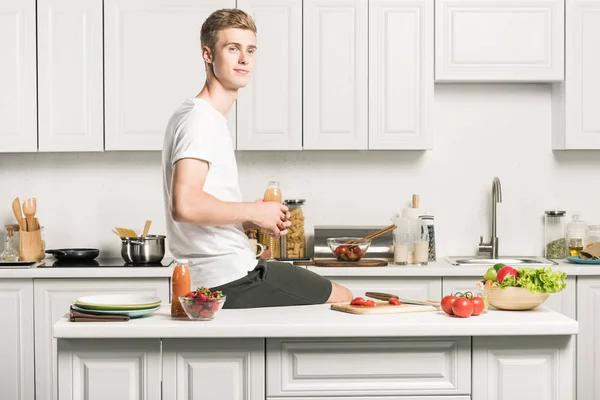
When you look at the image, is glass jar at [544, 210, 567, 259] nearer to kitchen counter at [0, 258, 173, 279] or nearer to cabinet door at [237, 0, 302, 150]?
cabinet door at [237, 0, 302, 150]

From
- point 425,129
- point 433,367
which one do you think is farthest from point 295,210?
point 433,367

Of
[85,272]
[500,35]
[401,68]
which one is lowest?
[85,272]

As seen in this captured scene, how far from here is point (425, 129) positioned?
4422mm

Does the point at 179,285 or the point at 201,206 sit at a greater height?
the point at 201,206

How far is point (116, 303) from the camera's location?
2531mm

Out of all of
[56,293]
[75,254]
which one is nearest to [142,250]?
[75,254]

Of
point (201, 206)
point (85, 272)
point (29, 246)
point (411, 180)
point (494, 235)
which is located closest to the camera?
point (201, 206)

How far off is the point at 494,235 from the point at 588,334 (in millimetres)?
741

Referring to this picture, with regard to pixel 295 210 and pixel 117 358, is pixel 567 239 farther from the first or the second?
pixel 117 358

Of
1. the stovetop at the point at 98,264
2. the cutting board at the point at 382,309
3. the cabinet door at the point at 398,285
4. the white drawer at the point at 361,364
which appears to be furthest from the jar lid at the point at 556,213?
the white drawer at the point at 361,364

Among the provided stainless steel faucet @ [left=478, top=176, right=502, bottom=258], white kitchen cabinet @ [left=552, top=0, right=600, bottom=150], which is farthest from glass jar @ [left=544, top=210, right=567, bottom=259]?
white kitchen cabinet @ [left=552, top=0, right=600, bottom=150]

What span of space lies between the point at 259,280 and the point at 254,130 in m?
1.82

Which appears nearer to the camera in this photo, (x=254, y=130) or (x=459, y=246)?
(x=254, y=130)

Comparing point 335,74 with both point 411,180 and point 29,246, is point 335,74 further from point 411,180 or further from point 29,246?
point 29,246
